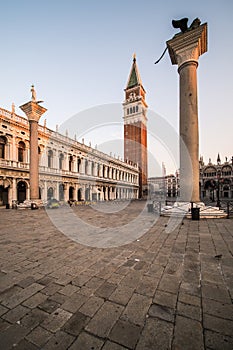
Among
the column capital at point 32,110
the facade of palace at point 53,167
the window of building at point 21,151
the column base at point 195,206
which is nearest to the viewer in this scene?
the column base at point 195,206

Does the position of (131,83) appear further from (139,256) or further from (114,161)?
(139,256)

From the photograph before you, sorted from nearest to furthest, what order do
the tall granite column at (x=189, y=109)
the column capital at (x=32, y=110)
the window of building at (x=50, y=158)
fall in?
the tall granite column at (x=189, y=109)
the column capital at (x=32, y=110)
the window of building at (x=50, y=158)

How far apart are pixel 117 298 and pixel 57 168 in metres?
28.3

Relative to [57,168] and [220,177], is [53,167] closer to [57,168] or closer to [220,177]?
[57,168]

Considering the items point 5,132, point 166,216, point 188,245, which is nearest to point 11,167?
point 5,132

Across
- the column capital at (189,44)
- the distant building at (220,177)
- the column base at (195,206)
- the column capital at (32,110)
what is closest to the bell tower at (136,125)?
the distant building at (220,177)

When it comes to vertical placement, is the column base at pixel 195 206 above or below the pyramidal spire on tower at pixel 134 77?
below

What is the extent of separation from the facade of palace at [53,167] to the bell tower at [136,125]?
1935 centimetres

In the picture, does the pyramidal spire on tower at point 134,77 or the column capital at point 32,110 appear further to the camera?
the pyramidal spire on tower at point 134,77

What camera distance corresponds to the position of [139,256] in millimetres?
4434

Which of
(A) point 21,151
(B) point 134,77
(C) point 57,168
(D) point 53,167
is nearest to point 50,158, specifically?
(D) point 53,167

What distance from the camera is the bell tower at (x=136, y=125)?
64.8 m

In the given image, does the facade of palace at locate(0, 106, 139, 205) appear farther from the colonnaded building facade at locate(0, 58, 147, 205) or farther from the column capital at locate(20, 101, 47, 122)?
the column capital at locate(20, 101, 47, 122)

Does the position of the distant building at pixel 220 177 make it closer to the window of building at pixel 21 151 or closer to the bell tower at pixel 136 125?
the bell tower at pixel 136 125
